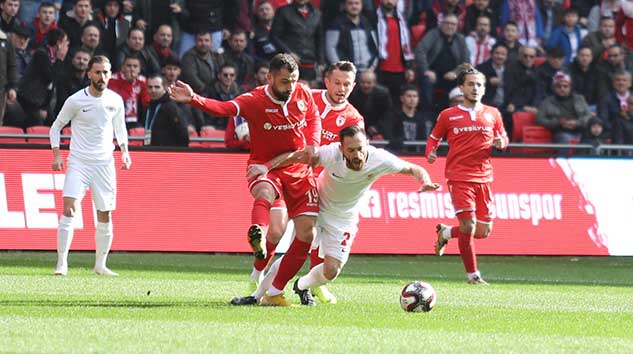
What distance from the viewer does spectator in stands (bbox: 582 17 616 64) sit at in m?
26.9

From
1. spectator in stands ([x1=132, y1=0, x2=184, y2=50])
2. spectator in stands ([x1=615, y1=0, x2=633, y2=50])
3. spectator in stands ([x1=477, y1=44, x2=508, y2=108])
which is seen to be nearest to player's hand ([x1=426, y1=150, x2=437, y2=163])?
spectator in stands ([x1=132, y1=0, x2=184, y2=50])

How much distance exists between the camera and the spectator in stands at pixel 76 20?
22.8 m

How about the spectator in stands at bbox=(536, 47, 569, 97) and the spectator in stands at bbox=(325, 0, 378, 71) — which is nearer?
the spectator in stands at bbox=(325, 0, 378, 71)

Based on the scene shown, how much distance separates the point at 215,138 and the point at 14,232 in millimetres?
4369

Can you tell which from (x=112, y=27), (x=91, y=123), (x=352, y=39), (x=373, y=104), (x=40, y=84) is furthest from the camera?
(x=352, y=39)

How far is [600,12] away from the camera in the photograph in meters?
28.0

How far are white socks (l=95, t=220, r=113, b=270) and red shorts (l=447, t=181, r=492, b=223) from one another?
4265mm

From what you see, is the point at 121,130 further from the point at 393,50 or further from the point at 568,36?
the point at 568,36

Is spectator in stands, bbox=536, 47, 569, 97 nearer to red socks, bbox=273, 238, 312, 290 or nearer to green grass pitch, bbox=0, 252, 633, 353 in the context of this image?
green grass pitch, bbox=0, 252, 633, 353

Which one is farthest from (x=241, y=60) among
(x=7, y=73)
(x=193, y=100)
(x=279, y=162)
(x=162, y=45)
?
(x=193, y=100)

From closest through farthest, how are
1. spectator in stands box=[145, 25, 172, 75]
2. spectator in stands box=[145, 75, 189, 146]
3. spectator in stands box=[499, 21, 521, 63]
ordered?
spectator in stands box=[145, 75, 189, 146] → spectator in stands box=[145, 25, 172, 75] → spectator in stands box=[499, 21, 521, 63]

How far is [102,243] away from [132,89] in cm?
611

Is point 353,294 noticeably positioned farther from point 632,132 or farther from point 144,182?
point 632,132

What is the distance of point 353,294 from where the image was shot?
47.9 feet
